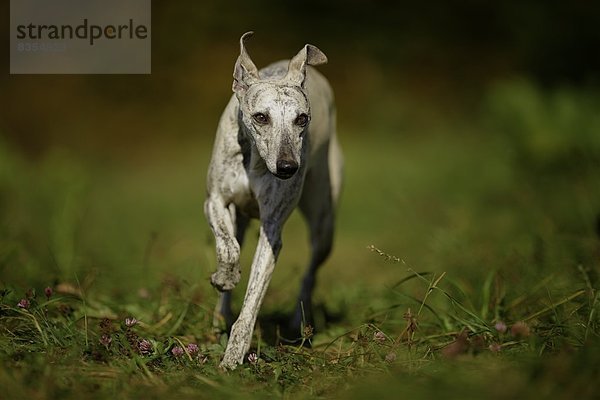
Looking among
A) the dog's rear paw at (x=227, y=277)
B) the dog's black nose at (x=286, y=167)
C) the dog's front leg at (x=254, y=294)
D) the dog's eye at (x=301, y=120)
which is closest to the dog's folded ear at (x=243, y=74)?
the dog's eye at (x=301, y=120)

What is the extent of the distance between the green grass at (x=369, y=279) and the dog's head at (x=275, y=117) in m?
0.63

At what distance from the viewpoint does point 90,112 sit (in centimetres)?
1390

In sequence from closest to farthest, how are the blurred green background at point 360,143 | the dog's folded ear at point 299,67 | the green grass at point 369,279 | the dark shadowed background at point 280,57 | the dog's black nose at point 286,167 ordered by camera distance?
the green grass at point 369,279
the dog's black nose at point 286,167
the dog's folded ear at point 299,67
the blurred green background at point 360,143
the dark shadowed background at point 280,57

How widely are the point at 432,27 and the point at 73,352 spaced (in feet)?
43.3

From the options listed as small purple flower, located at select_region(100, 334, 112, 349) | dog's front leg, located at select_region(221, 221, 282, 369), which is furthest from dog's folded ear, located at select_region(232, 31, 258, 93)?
small purple flower, located at select_region(100, 334, 112, 349)

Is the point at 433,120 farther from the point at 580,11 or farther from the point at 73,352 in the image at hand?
the point at 73,352

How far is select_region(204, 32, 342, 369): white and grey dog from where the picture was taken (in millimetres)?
3857

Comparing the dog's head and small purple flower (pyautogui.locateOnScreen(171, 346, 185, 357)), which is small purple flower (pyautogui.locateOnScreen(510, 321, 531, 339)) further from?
small purple flower (pyautogui.locateOnScreen(171, 346, 185, 357))

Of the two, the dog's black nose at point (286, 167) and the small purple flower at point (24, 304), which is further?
the small purple flower at point (24, 304)

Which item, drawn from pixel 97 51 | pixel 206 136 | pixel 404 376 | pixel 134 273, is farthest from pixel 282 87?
pixel 206 136

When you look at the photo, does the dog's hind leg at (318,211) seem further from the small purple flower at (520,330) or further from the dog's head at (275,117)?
the small purple flower at (520,330)

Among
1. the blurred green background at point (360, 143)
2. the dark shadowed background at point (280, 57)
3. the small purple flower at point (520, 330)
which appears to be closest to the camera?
the small purple flower at point (520, 330)

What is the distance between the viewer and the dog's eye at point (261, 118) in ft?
12.7

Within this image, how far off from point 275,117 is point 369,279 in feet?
12.3
